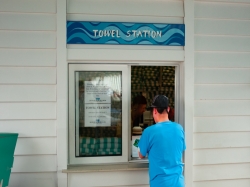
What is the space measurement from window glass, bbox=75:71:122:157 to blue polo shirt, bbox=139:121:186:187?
79 centimetres

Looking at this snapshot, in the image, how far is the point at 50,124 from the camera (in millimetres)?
3316

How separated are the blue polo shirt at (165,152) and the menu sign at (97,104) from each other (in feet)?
2.73

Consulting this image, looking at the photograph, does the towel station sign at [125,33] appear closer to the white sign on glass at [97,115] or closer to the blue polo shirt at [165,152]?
the white sign on glass at [97,115]

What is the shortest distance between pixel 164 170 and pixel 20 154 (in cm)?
173

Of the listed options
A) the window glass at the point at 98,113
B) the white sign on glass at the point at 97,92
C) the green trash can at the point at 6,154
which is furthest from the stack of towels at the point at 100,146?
the green trash can at the point at 6,154

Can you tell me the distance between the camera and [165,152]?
9.23 ft

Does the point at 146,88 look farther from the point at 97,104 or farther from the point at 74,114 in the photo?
the point at 74,114

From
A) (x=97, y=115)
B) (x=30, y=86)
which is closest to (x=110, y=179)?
(x=97, y=115)

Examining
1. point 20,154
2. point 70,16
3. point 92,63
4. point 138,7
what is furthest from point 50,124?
point 138,7

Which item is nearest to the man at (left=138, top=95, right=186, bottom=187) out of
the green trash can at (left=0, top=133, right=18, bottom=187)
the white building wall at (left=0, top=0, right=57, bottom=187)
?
the white building wall at (left=0, top=0, right=57, bottom=187)

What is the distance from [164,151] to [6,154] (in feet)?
5.50

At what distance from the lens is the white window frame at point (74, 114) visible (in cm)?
347

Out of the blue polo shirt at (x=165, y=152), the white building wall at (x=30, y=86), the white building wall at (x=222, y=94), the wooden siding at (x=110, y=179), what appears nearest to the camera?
the blue polo shirt at (x=165, y=152)

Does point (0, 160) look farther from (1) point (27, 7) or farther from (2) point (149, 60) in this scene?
(2) point (149, 60)
